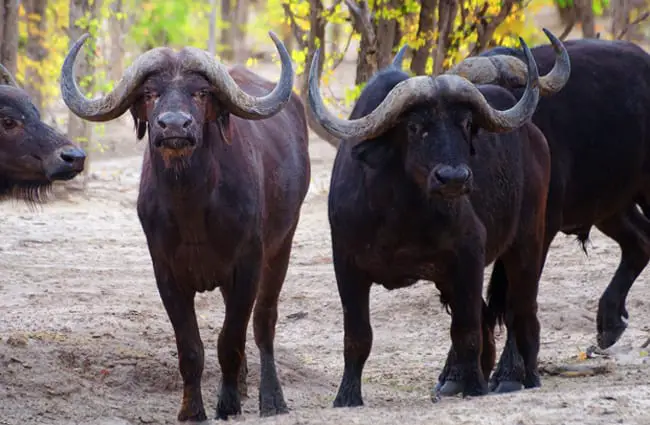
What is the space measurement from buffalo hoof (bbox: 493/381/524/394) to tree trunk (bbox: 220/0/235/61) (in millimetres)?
26970

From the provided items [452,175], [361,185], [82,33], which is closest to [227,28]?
[82,33]

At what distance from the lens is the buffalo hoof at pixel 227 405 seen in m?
7.48

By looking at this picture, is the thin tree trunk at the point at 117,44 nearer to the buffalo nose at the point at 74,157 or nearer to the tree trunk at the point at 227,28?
the tree trunk at the point at 227,28

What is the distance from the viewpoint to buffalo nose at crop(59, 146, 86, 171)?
779cm

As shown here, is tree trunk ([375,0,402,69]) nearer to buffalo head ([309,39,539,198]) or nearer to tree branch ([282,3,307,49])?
tree branch ([282,3,307,49])

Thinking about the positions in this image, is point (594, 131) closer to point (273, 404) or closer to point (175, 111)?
point (273, 404)

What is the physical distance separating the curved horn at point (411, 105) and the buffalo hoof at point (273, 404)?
198 cm

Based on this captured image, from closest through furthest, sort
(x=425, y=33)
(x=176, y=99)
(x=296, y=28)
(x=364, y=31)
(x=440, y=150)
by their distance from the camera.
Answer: (x=440, y=150)
(x=176, y=99)
(x=364, y=31)
(x=425, y=33)
(x=296, y=28)

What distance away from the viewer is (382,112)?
21.7 feet

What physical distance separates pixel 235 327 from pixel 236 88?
1.35 m

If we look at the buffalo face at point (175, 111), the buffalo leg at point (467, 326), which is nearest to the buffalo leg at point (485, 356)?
the buffalo leg at point (467, 326)

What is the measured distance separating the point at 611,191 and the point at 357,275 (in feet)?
8.20

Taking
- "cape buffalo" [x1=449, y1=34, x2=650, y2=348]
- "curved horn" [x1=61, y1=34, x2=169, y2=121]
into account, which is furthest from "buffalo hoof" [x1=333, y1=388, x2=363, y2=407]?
"curved horn" [x1=61, y1=34, x2=169, y2=121]

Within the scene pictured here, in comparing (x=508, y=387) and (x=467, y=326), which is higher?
(x=467, y=326)
